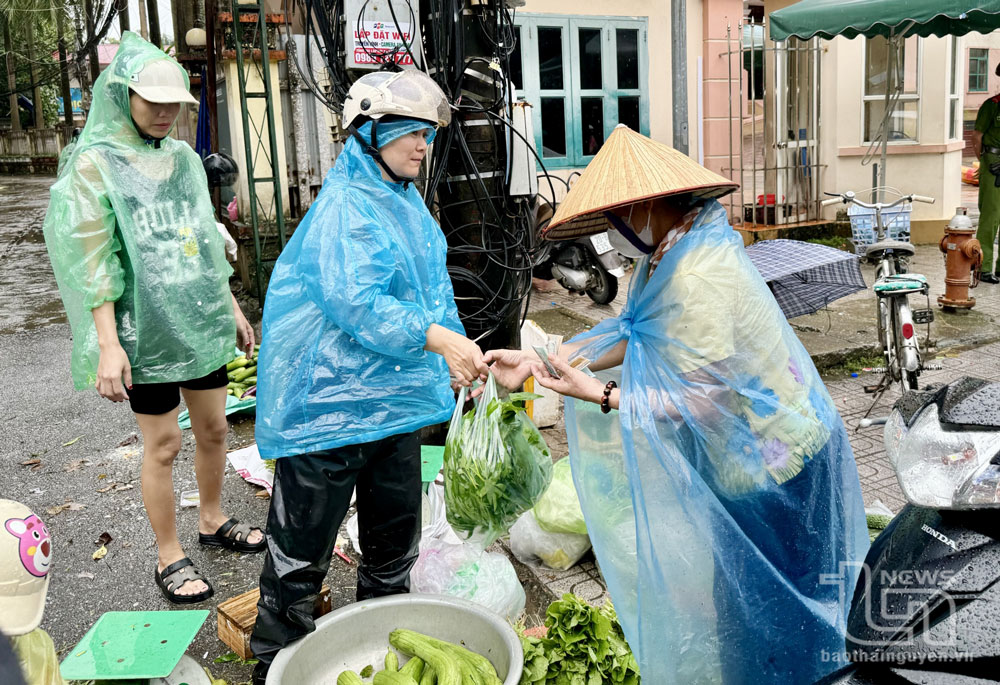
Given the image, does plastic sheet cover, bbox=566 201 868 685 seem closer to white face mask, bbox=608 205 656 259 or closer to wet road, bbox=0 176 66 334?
white face mask, bbox=608 205 656 259

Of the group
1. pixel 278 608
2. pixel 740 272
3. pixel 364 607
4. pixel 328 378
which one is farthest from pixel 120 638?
pixel 740 272

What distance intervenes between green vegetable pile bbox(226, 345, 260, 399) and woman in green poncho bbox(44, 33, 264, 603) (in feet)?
7.76

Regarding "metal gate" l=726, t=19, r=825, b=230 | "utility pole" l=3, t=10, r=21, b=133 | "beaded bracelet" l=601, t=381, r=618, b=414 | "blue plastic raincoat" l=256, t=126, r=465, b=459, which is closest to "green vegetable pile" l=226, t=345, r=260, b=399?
"blue plastic raincoat" l=256, t=126, r=465, b=459

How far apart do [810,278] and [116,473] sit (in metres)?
4.25

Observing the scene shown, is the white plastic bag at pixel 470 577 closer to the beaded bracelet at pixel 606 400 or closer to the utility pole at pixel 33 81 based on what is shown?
the beaded bracelet at pixel 606 400

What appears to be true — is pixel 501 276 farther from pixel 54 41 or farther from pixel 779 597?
pixel 54 41

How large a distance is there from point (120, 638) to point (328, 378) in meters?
1.11

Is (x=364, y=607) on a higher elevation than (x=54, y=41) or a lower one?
lower

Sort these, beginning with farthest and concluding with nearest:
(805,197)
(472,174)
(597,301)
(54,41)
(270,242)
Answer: (54,41) < (805,197) < (270,242) < (597,301) < (472,174)

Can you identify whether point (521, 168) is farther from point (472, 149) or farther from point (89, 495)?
point (89, 495)

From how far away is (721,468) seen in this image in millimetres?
2156

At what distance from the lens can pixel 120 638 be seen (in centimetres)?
273

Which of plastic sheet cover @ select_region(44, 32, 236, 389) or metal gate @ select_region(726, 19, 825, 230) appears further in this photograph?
metal gate @ select_region(726, 19, 825, 230)

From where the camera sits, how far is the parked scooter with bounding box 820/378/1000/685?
1.53 metres
